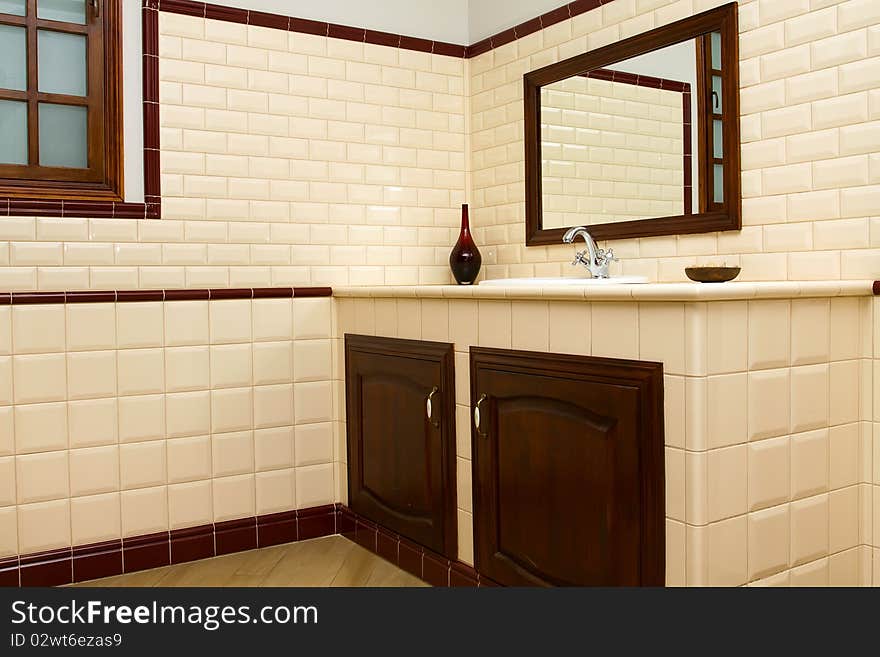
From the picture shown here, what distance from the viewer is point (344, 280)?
10.7 feet

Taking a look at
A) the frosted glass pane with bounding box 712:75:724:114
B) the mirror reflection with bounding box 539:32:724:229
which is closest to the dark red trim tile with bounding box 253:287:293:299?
the mirror reflection with bounding box 539:32:724:229

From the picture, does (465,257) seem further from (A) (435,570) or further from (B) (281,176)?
(A) (435,570)

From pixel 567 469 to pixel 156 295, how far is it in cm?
161

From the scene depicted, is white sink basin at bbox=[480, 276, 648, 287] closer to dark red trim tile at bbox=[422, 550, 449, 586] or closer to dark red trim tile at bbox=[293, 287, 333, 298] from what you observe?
dark red trim tile at bbox=[293, 287, 333, 298]

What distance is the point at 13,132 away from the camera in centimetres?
267

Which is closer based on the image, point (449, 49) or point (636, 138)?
point (636, 138)

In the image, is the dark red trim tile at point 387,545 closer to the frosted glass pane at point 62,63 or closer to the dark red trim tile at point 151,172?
the dark red trim tile at point 151,172

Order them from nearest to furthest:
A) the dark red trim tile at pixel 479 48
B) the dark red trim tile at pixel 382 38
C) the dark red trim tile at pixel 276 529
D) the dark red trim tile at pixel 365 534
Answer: the dark red trim tile at pixel 365 534, the dark red trim tile at pixel 276 529, the dark red trim tile at pixel 382 38, the dark red trim tile at pixel 479 48

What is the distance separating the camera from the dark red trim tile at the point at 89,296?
2.68 m

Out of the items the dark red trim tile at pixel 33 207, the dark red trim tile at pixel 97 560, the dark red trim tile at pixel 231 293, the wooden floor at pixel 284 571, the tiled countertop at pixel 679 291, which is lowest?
the wooden floor at pixel 284 571

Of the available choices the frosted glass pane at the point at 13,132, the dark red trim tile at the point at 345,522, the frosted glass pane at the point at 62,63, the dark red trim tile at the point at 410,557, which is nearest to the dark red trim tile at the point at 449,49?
the frosted glass pane at the point at 62,63

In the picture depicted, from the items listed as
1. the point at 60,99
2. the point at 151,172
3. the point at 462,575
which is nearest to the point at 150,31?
the point at 60,99

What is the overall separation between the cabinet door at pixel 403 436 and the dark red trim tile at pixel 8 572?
115cm

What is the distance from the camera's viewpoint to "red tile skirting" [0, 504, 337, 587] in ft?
8.60
